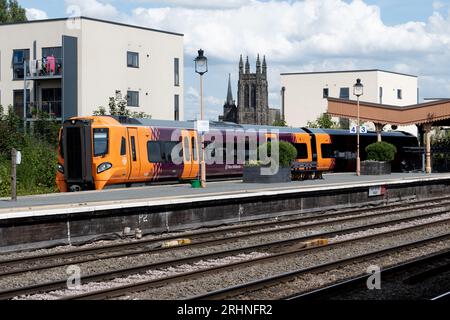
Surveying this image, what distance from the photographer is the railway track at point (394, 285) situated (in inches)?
396

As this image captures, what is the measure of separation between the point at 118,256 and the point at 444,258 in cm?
605

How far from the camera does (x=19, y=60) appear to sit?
52250 mm

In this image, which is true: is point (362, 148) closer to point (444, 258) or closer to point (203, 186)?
point (203, 186)

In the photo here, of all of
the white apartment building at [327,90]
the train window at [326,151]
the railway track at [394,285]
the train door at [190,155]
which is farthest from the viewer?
the white apartment building at [327,90]

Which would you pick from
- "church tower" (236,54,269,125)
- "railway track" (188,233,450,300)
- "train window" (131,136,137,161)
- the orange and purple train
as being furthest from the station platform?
"church tower" (236,54,269,125)

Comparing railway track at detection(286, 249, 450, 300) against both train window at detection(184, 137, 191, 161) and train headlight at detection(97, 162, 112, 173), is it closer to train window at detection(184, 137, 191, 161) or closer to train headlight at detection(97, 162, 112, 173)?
train headlight at detection(97, 162, 112, 173)

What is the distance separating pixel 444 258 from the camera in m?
13.6

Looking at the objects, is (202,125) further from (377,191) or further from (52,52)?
(52,52)

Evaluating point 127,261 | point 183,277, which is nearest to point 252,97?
point 127,261

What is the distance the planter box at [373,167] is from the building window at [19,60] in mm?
26939

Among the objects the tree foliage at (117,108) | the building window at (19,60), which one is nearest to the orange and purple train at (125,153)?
the tree foliage at (117,108)

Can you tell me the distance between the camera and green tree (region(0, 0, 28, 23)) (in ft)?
250

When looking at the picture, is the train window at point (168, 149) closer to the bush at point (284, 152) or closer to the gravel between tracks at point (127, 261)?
the bush at point (284, 152)

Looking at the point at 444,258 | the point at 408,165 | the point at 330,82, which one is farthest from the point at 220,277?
the point at 330,82
